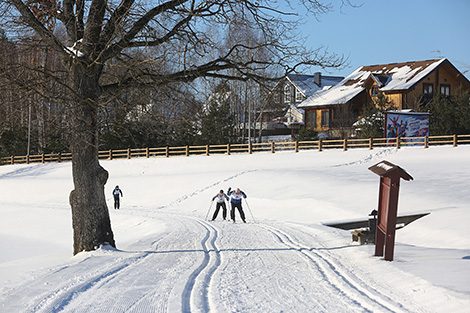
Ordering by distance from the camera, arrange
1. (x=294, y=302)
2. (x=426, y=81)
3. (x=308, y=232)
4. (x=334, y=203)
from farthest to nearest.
A: (x=426, y=81), (x=334, y=203), (x=308, y=232), (x=294, y=302)

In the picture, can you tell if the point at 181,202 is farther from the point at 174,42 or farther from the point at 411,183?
the point at 174,42

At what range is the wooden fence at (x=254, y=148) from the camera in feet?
126

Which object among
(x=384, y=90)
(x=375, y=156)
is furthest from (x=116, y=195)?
(x=384, y=90)

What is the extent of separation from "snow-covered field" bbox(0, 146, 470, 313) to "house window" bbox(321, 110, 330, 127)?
23973mm

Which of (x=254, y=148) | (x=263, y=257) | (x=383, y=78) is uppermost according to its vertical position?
(x=383, y=78)

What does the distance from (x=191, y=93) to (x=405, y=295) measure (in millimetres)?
6764

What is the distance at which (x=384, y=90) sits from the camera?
5031 cm

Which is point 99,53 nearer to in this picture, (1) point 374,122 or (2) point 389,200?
(2) point 389,200

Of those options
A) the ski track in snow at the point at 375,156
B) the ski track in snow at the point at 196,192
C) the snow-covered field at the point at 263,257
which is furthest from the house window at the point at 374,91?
the ski track in snow at the point at 196,192

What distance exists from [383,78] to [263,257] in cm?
4662

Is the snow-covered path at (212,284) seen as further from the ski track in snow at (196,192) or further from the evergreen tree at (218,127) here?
the evergreen tree at (218,127)

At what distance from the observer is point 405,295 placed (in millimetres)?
6363

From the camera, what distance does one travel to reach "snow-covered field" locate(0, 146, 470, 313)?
6180mm

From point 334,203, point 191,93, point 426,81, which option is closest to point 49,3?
point 191,93
